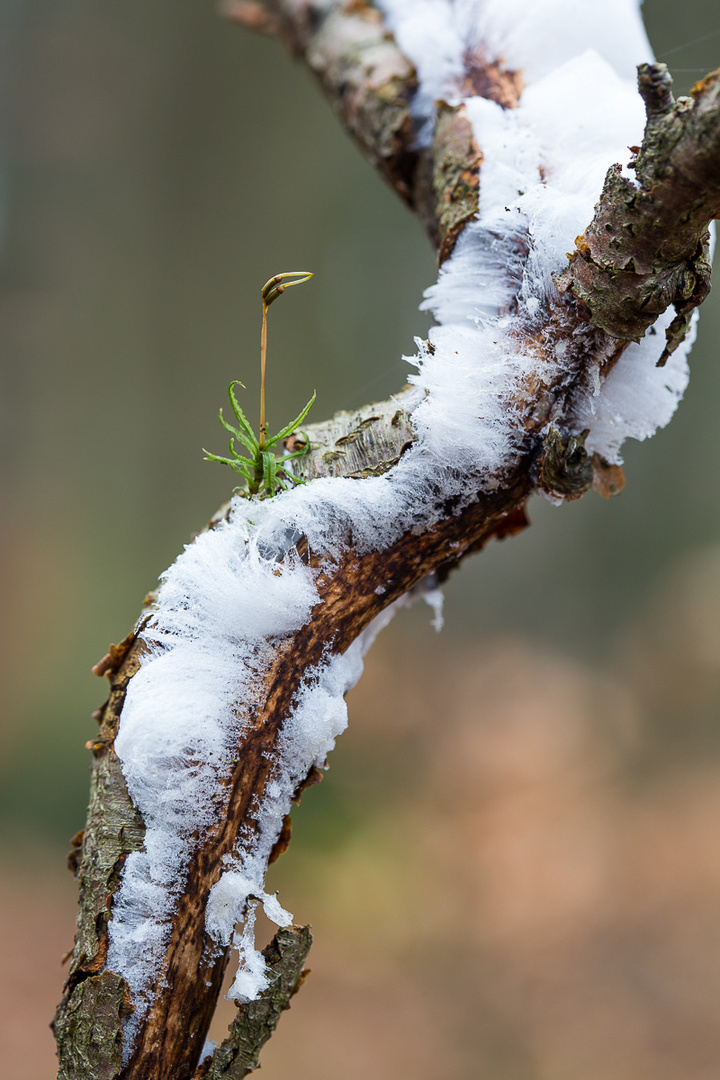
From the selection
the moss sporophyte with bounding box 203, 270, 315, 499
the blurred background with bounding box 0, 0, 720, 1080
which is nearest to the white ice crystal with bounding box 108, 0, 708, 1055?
the moss sporophyte with bounding box 203, 270, 315, 499

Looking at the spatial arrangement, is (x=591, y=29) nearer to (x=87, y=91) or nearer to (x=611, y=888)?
(x=611, y=888)

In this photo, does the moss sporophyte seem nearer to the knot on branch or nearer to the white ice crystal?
the white ice crystal

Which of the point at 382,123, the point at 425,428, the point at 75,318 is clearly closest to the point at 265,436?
the point at 425,428

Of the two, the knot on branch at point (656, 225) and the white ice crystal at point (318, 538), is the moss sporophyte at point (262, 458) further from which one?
the knot on branch at point (656, 225)

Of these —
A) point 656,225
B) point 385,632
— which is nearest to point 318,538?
point 656,225

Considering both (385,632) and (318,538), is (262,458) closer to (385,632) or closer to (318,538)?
(318,538)

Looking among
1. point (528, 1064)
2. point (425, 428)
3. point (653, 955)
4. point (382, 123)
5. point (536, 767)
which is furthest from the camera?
point (536, 767)

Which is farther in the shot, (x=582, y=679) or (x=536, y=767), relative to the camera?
(x=582, y=679)
